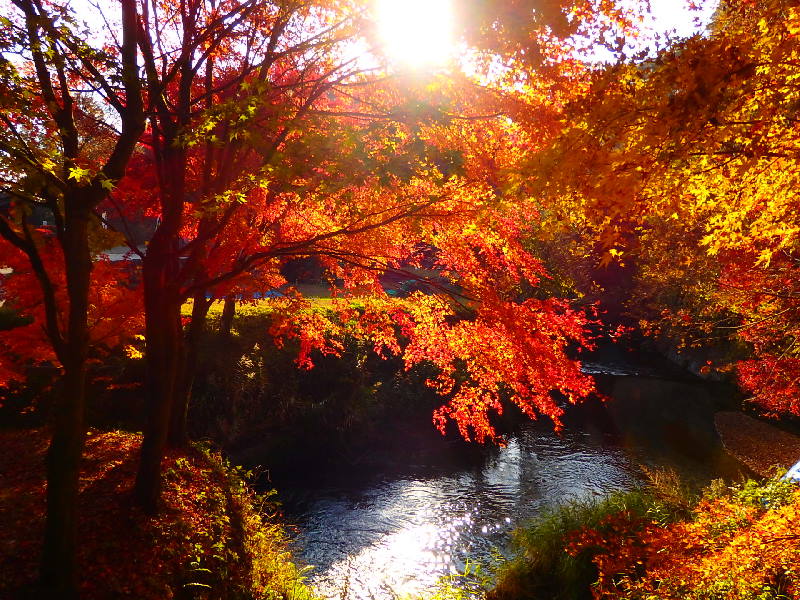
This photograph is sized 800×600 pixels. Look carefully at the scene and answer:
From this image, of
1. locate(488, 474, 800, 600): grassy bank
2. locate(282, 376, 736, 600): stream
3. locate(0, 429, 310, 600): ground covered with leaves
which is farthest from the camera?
locate(282, 376, 736, 600): stream

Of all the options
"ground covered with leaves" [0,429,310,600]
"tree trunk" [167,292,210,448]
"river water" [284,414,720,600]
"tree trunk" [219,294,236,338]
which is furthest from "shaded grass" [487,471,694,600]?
"tree trunk" [219,294,236,338]

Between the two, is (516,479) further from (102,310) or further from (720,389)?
(720,389)

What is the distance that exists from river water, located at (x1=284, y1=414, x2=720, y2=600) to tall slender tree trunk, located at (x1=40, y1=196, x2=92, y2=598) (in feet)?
16.0

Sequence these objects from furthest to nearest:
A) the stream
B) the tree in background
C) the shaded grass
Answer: the stream
the shaded grass
the tree in background

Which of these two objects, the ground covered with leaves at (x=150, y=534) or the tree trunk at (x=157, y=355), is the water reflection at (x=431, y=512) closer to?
the ground covered with leaves at (x=150, y=534)

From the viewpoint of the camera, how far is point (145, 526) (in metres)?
6.62

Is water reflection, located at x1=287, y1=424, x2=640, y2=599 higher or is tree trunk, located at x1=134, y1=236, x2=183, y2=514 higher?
tree trunk, located at x1=134, y1=236, x2=183, y2=514

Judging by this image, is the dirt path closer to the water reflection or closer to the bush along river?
the bush along river

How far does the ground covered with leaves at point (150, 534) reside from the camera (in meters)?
5.69

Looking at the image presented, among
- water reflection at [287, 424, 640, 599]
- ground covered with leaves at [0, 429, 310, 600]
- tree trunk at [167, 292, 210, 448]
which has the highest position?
tree trunk at [167, 292, 210, 448]

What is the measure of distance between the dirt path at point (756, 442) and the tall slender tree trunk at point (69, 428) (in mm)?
15897

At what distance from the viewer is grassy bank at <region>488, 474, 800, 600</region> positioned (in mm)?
5230

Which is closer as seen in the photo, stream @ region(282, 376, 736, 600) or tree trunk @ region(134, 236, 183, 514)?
tree trunk @ region(134, 236, 183, 514)

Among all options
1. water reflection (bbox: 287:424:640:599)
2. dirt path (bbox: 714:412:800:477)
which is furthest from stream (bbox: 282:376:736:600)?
dirt path (bbox: 714:412:800:477)
